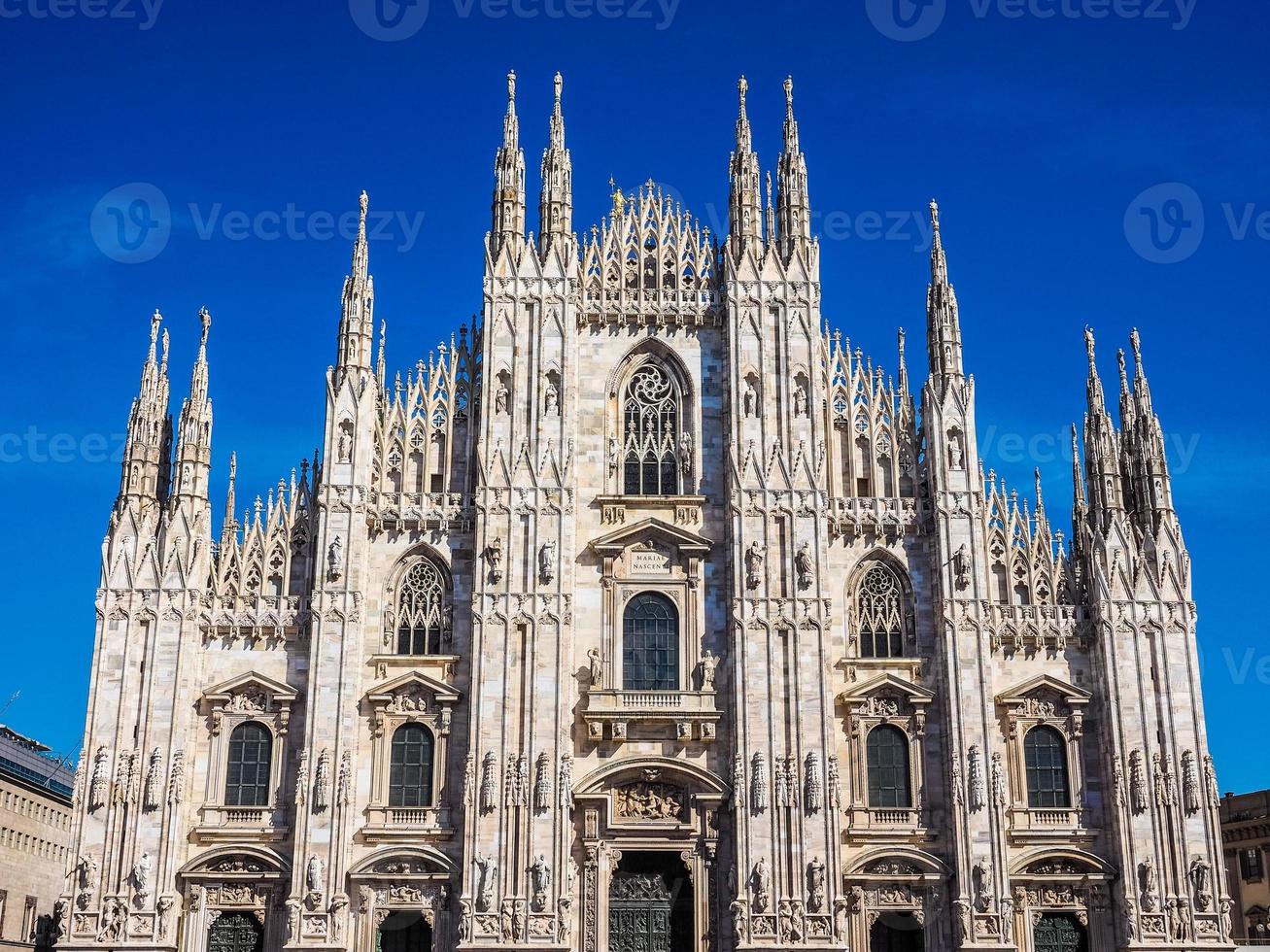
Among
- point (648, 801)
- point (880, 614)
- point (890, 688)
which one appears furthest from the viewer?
point (880, 614)

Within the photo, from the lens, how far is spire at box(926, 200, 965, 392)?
151ft

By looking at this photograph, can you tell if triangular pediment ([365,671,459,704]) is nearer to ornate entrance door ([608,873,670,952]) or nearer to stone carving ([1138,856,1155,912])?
ornate entrance door ([608,873,670,952])

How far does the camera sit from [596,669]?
141ft

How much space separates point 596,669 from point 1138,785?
1555cm

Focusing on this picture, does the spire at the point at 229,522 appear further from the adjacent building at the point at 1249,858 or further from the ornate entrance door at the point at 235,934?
the adjacent building at the point at 1249,858

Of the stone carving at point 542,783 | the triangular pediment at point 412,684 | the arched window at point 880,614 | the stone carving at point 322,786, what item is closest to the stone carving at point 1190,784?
the arched window at point 880,614

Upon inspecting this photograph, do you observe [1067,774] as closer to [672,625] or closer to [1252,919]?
[672,625]

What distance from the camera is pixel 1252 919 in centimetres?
6656

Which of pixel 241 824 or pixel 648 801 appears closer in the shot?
pixel 241 824

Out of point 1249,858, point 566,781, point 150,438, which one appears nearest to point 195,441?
point 150,438

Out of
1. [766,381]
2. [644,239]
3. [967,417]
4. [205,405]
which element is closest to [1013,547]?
[967,417]

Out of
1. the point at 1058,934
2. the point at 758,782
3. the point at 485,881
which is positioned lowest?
the point at 1058,934

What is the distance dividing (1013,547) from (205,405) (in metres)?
24.8

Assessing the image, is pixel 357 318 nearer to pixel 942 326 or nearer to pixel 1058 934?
pixel 942 326
